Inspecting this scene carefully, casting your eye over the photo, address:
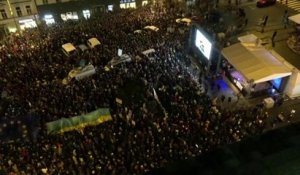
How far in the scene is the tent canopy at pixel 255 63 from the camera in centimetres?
2248

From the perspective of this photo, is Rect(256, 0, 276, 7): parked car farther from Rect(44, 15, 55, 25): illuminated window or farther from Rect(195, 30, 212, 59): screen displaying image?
Rect(44, 15, 55, 25): illuminated window

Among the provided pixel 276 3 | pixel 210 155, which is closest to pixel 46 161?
pixel 210 155

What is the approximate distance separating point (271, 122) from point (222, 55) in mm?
7022

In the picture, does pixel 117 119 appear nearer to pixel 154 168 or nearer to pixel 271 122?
pixel 154 168

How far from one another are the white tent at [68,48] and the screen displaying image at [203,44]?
11.2 metres

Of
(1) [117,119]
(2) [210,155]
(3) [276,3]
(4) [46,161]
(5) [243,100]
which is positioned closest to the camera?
(4) [46,161]

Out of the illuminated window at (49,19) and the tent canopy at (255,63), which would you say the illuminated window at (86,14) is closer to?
the illuminated window at (49,19)

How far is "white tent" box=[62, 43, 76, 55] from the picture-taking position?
2852 cm

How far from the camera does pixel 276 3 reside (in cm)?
3622

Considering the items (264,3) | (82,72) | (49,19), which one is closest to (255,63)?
(82,72)

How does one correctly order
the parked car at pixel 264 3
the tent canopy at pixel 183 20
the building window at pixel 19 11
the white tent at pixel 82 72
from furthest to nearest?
the building window at pixel 19 11 → the parked car at pixel 264 3 → the tent canopy at pixel 183 20 → the white tent at pixel 82 72

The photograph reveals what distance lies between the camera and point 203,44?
25578mm

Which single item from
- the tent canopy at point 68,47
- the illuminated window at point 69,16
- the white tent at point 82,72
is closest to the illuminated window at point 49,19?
the illuminated window at point 69,16

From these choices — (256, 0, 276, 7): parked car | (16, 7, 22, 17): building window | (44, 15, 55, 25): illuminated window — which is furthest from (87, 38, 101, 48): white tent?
(256, 0, 276, 7): parked car
